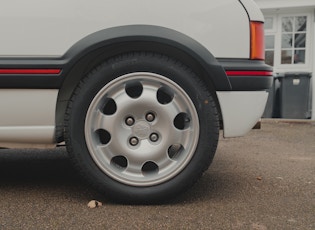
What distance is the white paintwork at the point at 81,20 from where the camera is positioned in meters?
2.21

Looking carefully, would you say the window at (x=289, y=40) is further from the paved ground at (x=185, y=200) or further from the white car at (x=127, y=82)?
the white car at (x=127, y=82)

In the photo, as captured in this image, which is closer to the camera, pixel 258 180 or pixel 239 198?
pixel 239 198

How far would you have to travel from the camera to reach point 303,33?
367 inches

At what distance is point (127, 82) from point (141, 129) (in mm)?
304

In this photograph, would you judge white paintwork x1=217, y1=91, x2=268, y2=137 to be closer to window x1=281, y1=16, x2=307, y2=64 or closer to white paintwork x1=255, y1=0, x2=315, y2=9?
white paintwork x1=255, y1=0, x2=315, y2=9

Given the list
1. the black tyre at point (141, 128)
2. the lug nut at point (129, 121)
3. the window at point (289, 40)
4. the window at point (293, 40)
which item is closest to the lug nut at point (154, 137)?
the black tyre at point (141, 128)

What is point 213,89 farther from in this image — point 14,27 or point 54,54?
point 14,27

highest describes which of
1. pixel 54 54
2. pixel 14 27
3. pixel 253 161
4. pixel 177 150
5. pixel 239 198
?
pixel 14 27

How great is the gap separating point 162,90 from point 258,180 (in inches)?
46.9

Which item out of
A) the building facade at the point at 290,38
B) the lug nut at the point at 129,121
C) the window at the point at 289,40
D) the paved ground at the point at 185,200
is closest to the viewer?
the paved ground at the point at 185,200

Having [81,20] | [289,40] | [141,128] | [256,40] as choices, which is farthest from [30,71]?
[289,40]

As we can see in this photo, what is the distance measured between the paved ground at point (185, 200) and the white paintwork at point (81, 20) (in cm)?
93

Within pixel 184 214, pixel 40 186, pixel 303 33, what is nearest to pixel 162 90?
pixel 184 214

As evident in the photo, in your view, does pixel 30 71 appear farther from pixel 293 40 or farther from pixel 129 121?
pixel 293 40
